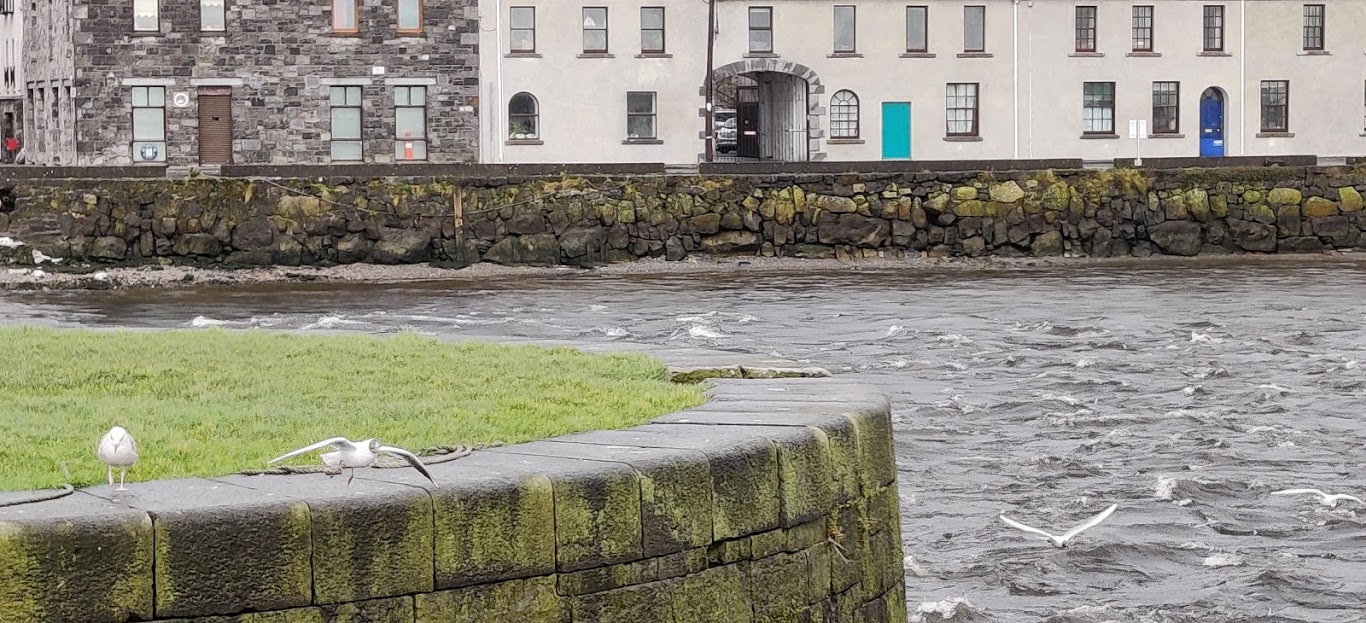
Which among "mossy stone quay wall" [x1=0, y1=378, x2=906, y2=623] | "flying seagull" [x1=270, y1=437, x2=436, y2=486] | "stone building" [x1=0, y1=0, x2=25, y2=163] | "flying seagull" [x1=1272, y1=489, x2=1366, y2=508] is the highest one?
"stone building" [x1=0, y1=0, x2=25, y2=163]

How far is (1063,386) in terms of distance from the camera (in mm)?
19469

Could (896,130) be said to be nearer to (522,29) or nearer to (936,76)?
(936,76)

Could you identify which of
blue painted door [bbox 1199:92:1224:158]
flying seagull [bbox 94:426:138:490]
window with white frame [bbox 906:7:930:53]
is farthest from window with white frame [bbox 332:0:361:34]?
flying seagull [bbox 94:426:138:490]

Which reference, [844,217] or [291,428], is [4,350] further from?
[844,217]

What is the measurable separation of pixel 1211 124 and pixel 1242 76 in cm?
149

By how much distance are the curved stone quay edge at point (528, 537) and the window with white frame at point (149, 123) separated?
4233 cm

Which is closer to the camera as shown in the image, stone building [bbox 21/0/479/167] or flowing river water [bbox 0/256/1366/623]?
flowing river water [bbox 0/256/1366/623]

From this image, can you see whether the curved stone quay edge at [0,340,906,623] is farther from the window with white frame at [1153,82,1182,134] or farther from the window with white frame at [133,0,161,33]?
the window with white frame at [1153,82,1182,134]

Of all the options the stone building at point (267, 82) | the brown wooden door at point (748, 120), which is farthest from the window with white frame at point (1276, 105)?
the stone building at point (267, 82)

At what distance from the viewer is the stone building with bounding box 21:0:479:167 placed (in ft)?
159

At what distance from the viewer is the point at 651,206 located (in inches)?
1512

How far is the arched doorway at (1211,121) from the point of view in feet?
172

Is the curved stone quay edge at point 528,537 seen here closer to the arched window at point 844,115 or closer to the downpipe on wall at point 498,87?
the downpipe on wall at point 498,87

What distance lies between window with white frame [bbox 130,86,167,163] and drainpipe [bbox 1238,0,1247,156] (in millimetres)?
27266
